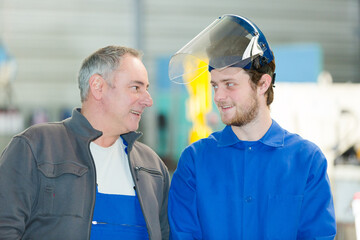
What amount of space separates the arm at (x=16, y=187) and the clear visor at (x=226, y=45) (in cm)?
62

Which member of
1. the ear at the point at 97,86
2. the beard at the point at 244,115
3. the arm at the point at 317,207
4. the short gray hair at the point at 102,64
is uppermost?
the short gray hair at the point at 102,64

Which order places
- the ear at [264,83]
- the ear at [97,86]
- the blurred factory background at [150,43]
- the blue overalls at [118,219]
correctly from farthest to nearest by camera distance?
the blurred factory background at [150,43] < the ear at [97,86] < the blue overalls at [118,219] < the ear at [264,83]

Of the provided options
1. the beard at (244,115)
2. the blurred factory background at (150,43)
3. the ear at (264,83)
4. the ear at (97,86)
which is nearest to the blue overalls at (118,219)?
the ear at (97,86)

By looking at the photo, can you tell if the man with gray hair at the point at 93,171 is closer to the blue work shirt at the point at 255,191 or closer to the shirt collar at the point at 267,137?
the blue work shirt at the point at 255,191

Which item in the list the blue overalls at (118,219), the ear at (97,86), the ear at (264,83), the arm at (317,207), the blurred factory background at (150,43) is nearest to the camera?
the arm at (317,207)

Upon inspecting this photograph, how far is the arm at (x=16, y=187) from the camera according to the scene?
1592mm

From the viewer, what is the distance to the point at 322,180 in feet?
5.09

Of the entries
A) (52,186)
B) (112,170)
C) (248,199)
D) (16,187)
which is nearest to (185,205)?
(248,199)

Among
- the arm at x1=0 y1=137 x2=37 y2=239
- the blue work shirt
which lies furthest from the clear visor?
the arm at x1=0 y1=137 x2=37 y2=239

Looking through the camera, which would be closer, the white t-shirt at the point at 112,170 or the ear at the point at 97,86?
the white t-shirt at the point at 112,170

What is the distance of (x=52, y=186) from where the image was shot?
1707 millimetres

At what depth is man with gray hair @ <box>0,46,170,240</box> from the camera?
1.67 meters

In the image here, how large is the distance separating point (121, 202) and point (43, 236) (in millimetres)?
297

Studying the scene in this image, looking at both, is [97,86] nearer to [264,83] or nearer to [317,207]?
[264,83]
